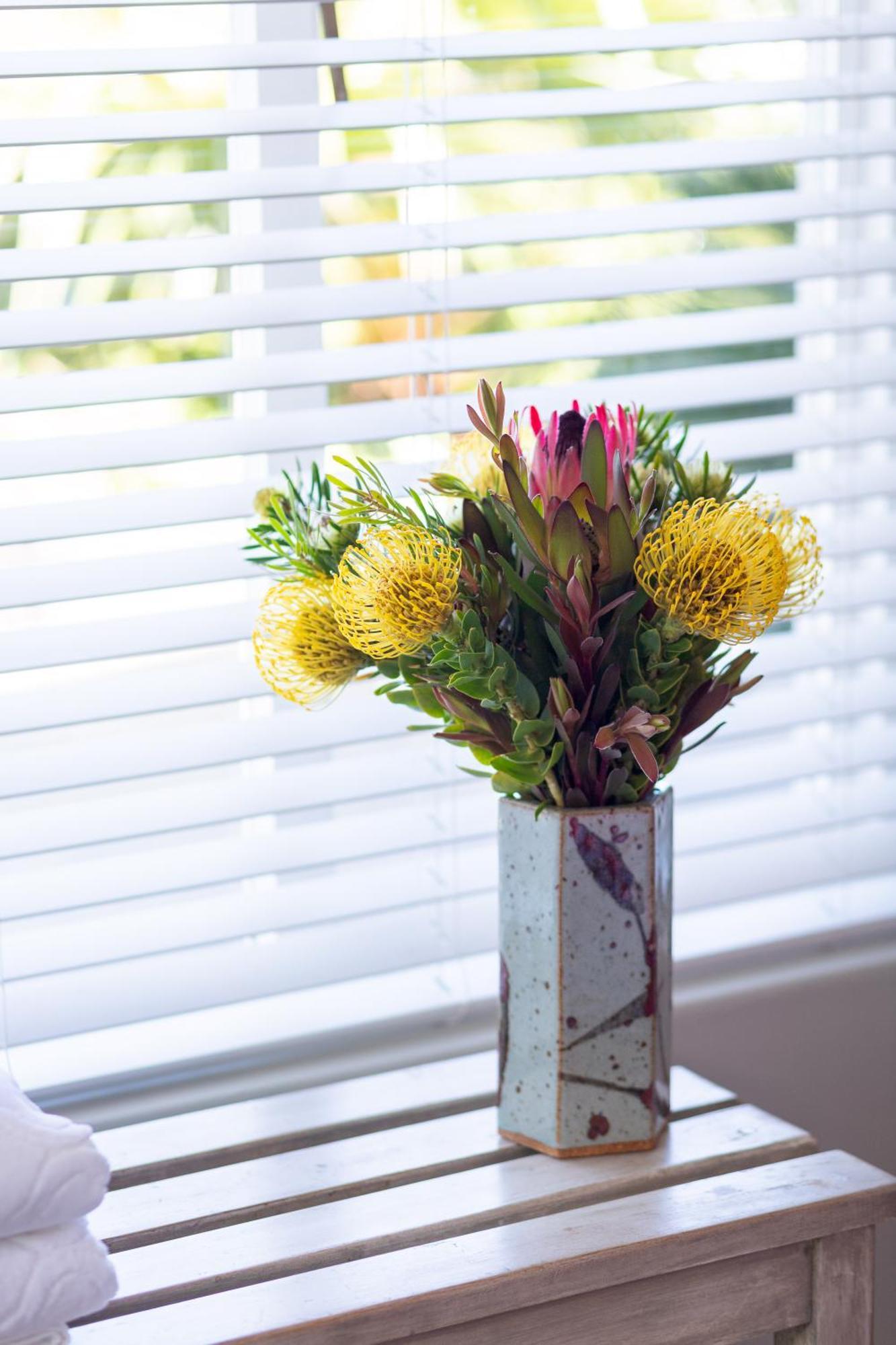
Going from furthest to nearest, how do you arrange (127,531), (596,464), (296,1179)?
(127,531), (296,1179), (596,464)

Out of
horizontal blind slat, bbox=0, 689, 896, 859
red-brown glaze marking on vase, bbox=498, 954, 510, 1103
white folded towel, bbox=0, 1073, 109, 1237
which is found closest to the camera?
white folded towel, bbox=0, 1073, 109, 1237

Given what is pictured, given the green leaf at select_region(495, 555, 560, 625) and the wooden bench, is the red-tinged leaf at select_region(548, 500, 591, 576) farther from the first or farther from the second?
the wooden bench

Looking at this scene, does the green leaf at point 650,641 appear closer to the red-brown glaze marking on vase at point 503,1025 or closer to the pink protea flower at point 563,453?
the pink protea flower at point 563,453

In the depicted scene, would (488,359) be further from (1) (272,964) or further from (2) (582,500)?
(1) (272,964)

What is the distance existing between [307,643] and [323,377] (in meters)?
0.28

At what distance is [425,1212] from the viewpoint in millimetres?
918

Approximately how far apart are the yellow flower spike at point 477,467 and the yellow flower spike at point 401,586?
0.30ft

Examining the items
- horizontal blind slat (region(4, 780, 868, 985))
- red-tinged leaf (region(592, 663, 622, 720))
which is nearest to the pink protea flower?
red-tinged leaf (region(592, 663, 622, 720))

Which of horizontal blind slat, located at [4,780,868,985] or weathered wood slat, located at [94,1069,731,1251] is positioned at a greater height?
horizontal blind slat, located at [4,780,868,985]

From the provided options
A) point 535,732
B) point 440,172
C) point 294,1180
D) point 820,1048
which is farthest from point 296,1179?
point 440,172

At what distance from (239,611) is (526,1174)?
46cm

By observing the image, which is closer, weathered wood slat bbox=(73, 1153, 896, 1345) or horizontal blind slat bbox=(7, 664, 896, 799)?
weathered wood slat bbox=(73, 1153, 896, 1345)

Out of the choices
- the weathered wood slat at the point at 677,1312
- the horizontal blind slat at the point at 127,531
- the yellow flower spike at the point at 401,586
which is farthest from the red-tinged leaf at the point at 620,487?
the weathered wood slat at the point at 677,1312

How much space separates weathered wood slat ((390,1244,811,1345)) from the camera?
0.85m
